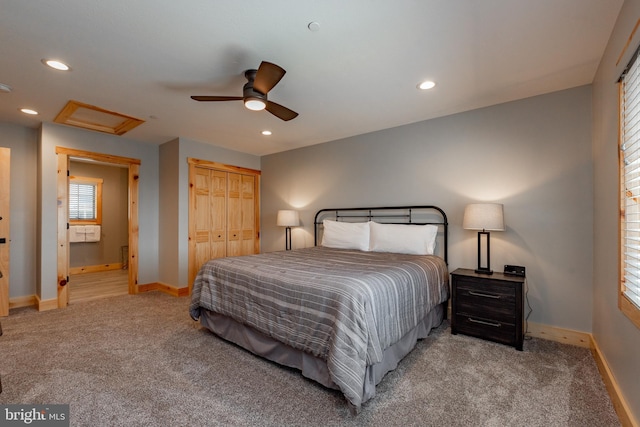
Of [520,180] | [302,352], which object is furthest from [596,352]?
[302,352]

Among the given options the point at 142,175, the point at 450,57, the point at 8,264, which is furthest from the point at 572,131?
the point at 8,264

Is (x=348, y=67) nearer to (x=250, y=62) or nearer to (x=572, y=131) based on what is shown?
(x=250, y=62)

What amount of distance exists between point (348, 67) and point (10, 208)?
4.78 metres

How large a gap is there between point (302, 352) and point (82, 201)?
22.2 feet

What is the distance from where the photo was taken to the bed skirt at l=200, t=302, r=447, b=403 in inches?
→ 76.3

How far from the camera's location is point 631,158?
5.41 feet

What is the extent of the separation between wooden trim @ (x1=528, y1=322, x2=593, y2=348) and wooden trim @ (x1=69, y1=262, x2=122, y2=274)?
26.1 ft

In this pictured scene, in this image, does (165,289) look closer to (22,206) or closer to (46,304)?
(46,304)

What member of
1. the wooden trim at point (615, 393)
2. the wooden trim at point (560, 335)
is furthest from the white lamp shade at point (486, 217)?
the wooden trim at point (615, 393)

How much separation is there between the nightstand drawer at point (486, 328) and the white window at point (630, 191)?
999 mm

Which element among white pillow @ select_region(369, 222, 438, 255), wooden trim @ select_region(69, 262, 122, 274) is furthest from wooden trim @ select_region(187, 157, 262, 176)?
A: wooden trim @ select_region(69, 262, 122, 274)

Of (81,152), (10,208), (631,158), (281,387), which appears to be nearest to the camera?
(631,158)

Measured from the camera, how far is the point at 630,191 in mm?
1672

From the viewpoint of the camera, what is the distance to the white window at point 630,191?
1.55m
